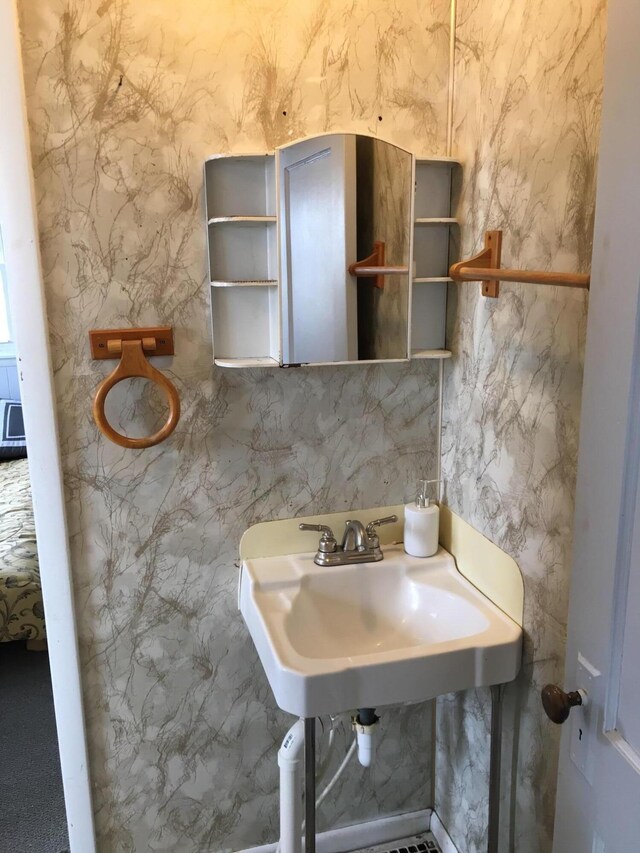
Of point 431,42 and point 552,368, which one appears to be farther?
point 431,42

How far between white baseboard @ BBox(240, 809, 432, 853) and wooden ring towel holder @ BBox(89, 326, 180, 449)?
1139mm

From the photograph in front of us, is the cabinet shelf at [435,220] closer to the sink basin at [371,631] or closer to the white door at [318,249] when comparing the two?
the white door at [318,249]

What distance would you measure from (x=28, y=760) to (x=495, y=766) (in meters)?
1.50

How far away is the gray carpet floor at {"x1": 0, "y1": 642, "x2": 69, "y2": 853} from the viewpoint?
1946 mm

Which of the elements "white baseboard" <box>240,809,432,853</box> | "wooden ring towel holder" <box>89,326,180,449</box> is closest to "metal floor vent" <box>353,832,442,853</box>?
"white baseboard" <box>240,809,432,853</box>

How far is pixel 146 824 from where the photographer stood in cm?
173

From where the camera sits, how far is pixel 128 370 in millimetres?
1454

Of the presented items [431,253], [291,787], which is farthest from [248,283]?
[291,787]

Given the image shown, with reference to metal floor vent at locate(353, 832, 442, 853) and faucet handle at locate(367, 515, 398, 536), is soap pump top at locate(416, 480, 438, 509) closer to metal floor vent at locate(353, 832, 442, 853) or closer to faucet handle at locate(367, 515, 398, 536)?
faucet handle at locate(367, 515, 398, 536)

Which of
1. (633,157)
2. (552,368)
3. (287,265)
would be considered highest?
(633,157)

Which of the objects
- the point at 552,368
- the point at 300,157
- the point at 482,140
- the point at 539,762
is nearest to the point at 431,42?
the point at 482,140

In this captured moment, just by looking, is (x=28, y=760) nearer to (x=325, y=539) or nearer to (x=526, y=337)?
(x=325, y=539)

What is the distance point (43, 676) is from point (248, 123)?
83.4 inches

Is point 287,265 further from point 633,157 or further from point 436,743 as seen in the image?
point 436,743
